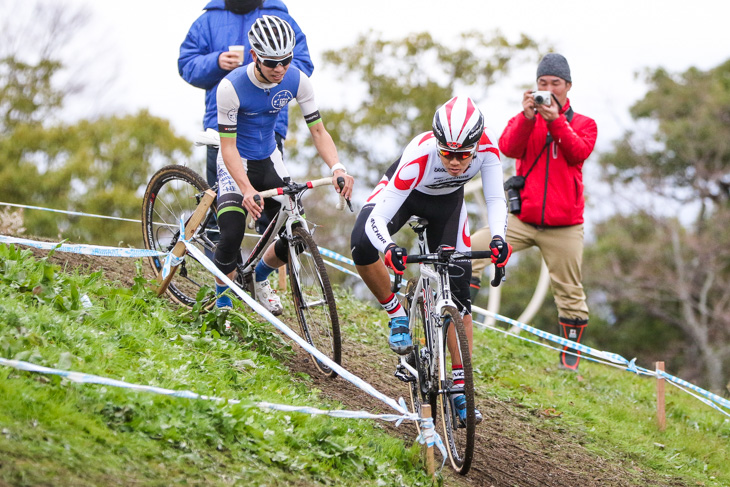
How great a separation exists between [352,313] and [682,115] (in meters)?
26.1

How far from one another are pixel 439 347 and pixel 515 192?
3.29m

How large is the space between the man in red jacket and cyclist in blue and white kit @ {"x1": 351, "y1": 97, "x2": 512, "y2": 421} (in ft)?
6.37

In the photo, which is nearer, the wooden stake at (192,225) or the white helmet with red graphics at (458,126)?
the white helmet with red graphics at (458,126)

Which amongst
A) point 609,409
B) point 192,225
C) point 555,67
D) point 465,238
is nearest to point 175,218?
point 192,225

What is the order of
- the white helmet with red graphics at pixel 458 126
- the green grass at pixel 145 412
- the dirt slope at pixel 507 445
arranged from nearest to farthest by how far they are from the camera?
the green grass at pixel 145 412 < the white helmet with red graphics at pixel 458 126 < the dirt slope at pixel 507 445

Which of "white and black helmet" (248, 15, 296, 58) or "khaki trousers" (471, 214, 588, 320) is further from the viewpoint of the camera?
"khaki trousers" (471, 214, 588, 320)

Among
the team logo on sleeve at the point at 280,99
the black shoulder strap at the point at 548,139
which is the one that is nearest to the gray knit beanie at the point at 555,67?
the black shoulder strap at the point at 548,139

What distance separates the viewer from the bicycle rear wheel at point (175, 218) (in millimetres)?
6840

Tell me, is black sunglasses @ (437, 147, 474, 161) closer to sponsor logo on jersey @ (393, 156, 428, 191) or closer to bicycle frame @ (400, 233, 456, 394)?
sponsor logo on jersey @ (393, 156, 428, 191)

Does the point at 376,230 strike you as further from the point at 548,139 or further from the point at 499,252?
the point at 548,139

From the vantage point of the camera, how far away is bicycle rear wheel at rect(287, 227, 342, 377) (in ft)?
19.1

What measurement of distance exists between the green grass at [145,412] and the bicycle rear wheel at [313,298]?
37cm

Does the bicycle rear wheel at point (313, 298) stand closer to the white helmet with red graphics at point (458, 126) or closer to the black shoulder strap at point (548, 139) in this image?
the white helmet with red graphics at point (458, 126)

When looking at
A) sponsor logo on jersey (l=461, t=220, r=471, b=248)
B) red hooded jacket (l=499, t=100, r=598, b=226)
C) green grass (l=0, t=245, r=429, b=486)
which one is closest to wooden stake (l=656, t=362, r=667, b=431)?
red hooded jacket (l=499, t=100, r=598, b=226)
